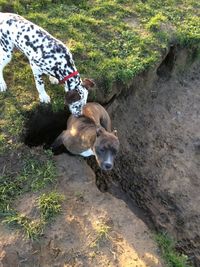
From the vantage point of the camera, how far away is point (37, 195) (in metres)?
6.95

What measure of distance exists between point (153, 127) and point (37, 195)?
3262mm

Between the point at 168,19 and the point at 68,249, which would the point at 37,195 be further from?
the point at 168,19

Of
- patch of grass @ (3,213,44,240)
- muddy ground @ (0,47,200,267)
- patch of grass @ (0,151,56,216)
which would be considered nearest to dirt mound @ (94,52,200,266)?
muddy ground @ (0,47,200,267)

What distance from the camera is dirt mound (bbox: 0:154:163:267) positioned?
20.8 feet

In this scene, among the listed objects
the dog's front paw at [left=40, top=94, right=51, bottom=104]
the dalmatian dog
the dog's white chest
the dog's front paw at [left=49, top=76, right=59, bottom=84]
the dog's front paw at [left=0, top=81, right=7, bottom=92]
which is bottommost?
the dog's white chest

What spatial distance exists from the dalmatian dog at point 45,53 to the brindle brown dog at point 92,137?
198 millimetres

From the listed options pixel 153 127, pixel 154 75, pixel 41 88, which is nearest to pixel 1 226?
pixel 41 88

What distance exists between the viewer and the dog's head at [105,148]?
6949 millimetres

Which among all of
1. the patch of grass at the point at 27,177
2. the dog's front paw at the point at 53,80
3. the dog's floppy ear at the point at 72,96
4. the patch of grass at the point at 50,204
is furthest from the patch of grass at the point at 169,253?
the dog's front paw at the point at 53,80

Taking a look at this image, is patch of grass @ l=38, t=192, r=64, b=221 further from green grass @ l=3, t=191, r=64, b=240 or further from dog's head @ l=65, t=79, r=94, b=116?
dog's head @ l=65, t=79, r=94, b=116

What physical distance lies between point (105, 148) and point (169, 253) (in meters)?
1.84

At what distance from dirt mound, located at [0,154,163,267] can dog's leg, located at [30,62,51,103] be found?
5.23ft

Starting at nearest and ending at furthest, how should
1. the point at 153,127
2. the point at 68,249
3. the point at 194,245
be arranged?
1. the point at 68,249
2. the point at 194,245
3. the point at 153,127

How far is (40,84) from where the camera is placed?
25.7 ft
